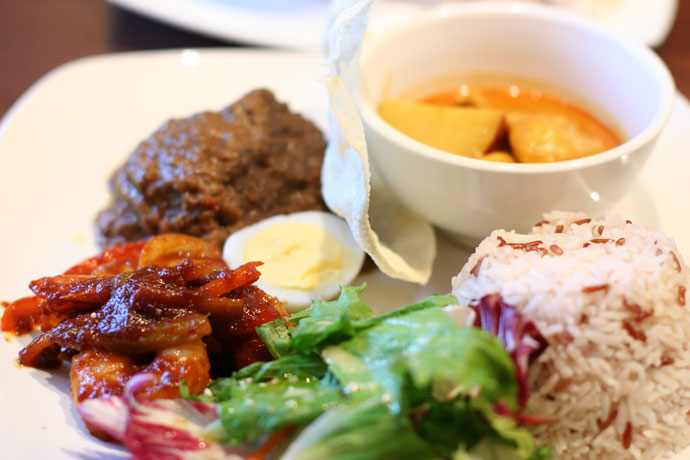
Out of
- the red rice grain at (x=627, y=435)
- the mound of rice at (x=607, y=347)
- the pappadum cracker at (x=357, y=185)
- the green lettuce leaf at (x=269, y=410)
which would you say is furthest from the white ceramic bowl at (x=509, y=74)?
the green lettuce leaf at (x=269, y=410)

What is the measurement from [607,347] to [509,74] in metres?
1.69

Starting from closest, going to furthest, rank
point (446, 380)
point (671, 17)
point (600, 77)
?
point (446, 380) < point (600, 77) < point (671, 17)

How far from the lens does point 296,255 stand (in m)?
2.52

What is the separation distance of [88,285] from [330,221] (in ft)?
3.18

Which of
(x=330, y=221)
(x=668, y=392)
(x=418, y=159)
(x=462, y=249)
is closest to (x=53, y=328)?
(x=330, y=221)

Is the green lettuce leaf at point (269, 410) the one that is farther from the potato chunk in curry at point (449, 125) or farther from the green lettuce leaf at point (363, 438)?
the potato chunk in curry at point (449, 125)

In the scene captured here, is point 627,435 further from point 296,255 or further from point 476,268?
point 296,255

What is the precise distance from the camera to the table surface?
4203mm

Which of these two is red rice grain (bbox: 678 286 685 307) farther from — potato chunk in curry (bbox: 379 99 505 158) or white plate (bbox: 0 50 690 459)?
potato chunk in curry (bbox: 379 99 505 158)

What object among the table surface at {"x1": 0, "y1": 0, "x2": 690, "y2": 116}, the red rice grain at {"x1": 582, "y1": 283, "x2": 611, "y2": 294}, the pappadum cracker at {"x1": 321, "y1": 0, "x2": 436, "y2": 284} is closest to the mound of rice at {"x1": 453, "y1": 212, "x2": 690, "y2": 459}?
the red rice grain at {"x1": 582, "y1": 283, "x2": 611, "y2": 294}

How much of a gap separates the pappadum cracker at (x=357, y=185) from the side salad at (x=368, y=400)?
19.3 inches

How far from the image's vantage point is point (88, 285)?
6.68 ft

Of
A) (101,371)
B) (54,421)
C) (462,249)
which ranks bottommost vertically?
(462,249)

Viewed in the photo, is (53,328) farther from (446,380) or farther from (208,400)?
(446,380)
